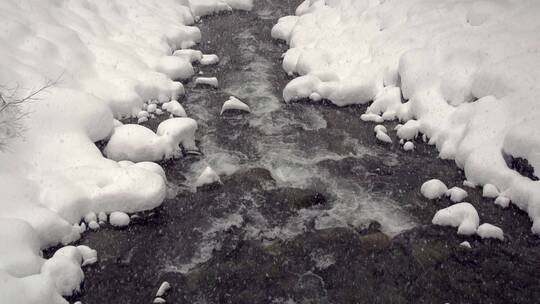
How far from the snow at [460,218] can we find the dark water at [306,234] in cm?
13

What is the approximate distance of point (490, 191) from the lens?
8633 mm

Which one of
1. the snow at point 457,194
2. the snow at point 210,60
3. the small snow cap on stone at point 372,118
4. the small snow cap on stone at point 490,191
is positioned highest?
the small snow cap on stone at point 490,191

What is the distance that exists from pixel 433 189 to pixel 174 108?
6150 mm

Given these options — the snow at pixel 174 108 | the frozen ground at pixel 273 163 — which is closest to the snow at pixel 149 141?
the frozen ground at pixel 273 163

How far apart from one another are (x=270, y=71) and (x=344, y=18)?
329 cm

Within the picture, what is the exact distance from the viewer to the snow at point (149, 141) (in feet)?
31.8

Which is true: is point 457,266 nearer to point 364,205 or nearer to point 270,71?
point 364,205

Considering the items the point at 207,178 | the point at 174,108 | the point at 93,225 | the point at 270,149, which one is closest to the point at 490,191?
the point at 270,149

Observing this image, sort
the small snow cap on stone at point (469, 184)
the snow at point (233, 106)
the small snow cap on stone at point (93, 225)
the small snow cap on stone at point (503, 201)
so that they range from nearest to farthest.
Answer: the small snow cap on stone at point (93, 225) → the small snow cap on stone at point (503, 201) → the small snow cap on stone at point (469, 184) → the snow at point (233, 106)

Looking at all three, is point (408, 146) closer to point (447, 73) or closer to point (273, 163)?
point (447, 73)

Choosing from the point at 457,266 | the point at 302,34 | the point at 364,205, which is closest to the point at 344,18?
the point at 302,34

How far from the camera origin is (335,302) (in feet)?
22.0

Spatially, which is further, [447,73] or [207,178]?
[447,73]

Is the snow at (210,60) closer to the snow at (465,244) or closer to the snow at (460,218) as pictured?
the snow at (460,218)
